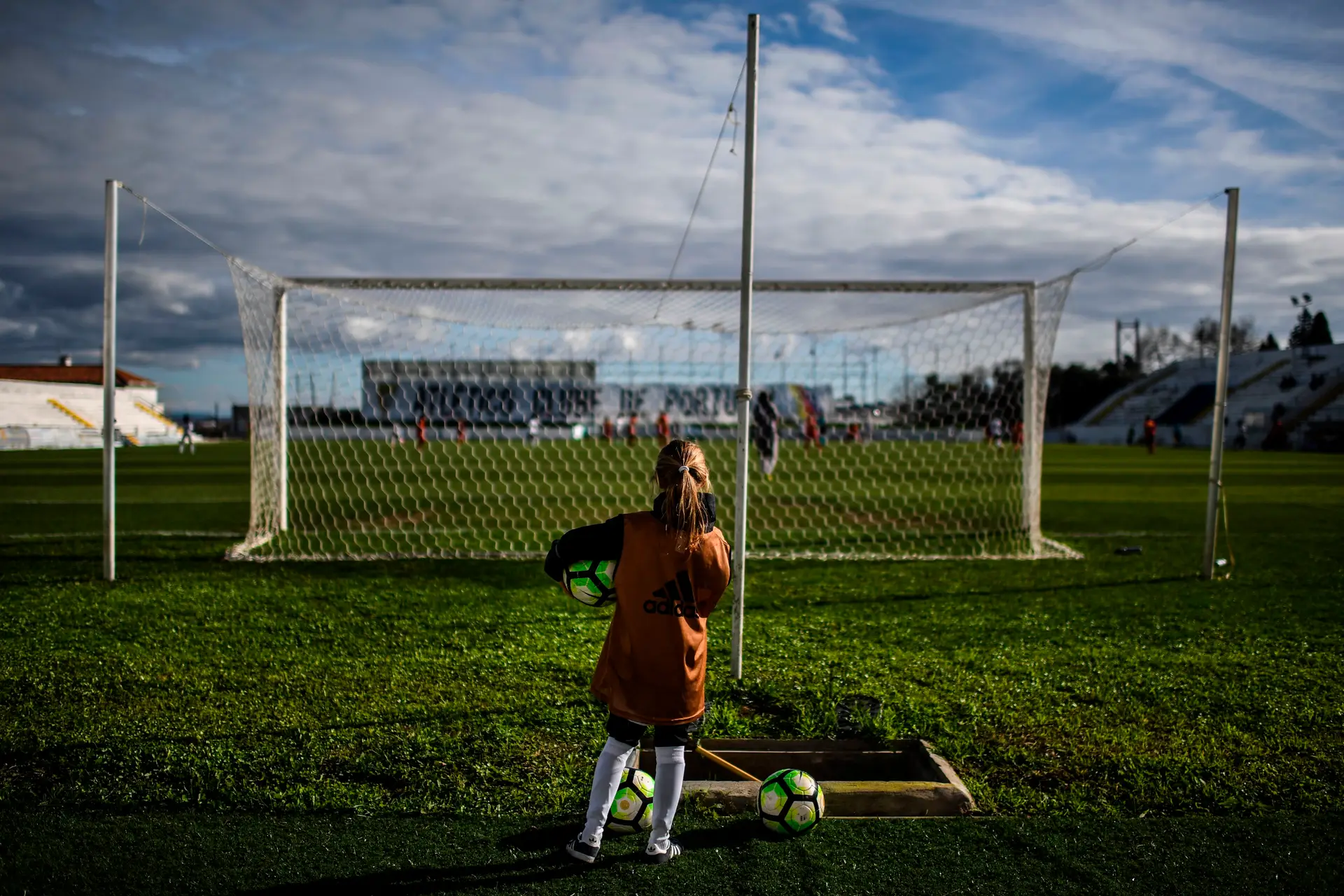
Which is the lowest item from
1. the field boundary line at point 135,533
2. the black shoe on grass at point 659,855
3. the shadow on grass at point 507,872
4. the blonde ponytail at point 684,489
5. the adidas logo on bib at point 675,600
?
the field boundary line at point 135,533

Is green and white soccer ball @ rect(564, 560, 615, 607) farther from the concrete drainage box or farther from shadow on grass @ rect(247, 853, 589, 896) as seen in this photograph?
the concrete drainage box

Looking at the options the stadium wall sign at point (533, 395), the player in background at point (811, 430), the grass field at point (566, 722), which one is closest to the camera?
the grass field at point (566, 722)

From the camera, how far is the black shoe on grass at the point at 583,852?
2.91 meters

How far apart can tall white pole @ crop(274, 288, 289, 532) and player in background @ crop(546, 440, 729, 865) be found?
742 cm

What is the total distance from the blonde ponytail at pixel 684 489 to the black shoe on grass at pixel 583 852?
3.44ft

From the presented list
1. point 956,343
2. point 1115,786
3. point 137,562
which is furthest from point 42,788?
point 956,343

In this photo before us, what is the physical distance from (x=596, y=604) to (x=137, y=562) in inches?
282

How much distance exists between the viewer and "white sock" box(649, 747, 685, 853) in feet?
9.60

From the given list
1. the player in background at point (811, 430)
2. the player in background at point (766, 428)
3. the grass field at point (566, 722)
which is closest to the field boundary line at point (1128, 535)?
the grass field at point (566, 722)

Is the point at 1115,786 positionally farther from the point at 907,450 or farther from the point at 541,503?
the point at 907,450

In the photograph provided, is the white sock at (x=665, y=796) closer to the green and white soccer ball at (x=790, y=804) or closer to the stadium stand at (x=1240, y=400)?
the green and white soccer ball at (x=790, y=804)

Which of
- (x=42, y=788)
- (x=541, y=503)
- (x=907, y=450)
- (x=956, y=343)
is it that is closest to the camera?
(x=42, y=788)

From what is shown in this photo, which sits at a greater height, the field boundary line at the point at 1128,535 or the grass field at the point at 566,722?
the field boundary line at the point at 1128,535

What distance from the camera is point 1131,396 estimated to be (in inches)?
2785
